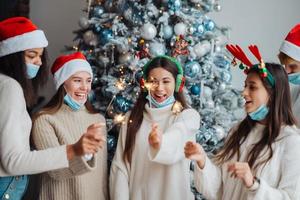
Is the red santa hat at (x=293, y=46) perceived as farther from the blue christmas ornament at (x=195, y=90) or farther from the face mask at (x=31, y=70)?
the face mask at (x=31, y=70)

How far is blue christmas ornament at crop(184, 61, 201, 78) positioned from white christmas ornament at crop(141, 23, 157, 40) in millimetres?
339

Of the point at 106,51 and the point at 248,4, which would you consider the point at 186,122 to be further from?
the point at 248,4

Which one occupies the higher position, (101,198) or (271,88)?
(271,88)

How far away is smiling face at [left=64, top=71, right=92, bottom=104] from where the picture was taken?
248 cm

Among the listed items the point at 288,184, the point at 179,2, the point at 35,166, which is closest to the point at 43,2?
the point at 179,2

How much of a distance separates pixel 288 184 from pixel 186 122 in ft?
2.41

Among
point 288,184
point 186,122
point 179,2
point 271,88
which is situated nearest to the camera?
point 288,184

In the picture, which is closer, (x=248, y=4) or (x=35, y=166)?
(x=35, y=166)

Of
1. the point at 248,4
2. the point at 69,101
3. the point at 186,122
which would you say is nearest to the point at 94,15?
the point at 69,101

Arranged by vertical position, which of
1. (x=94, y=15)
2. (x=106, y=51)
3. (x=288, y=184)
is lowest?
(x=288, y=184)

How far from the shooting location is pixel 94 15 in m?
3.12

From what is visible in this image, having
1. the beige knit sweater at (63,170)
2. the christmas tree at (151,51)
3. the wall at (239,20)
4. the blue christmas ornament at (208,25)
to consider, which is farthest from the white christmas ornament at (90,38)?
the wall at (239,20)

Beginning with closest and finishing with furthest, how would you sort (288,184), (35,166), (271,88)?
(35,166), (288,184), (271,88)

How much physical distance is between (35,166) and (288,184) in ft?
3.67
